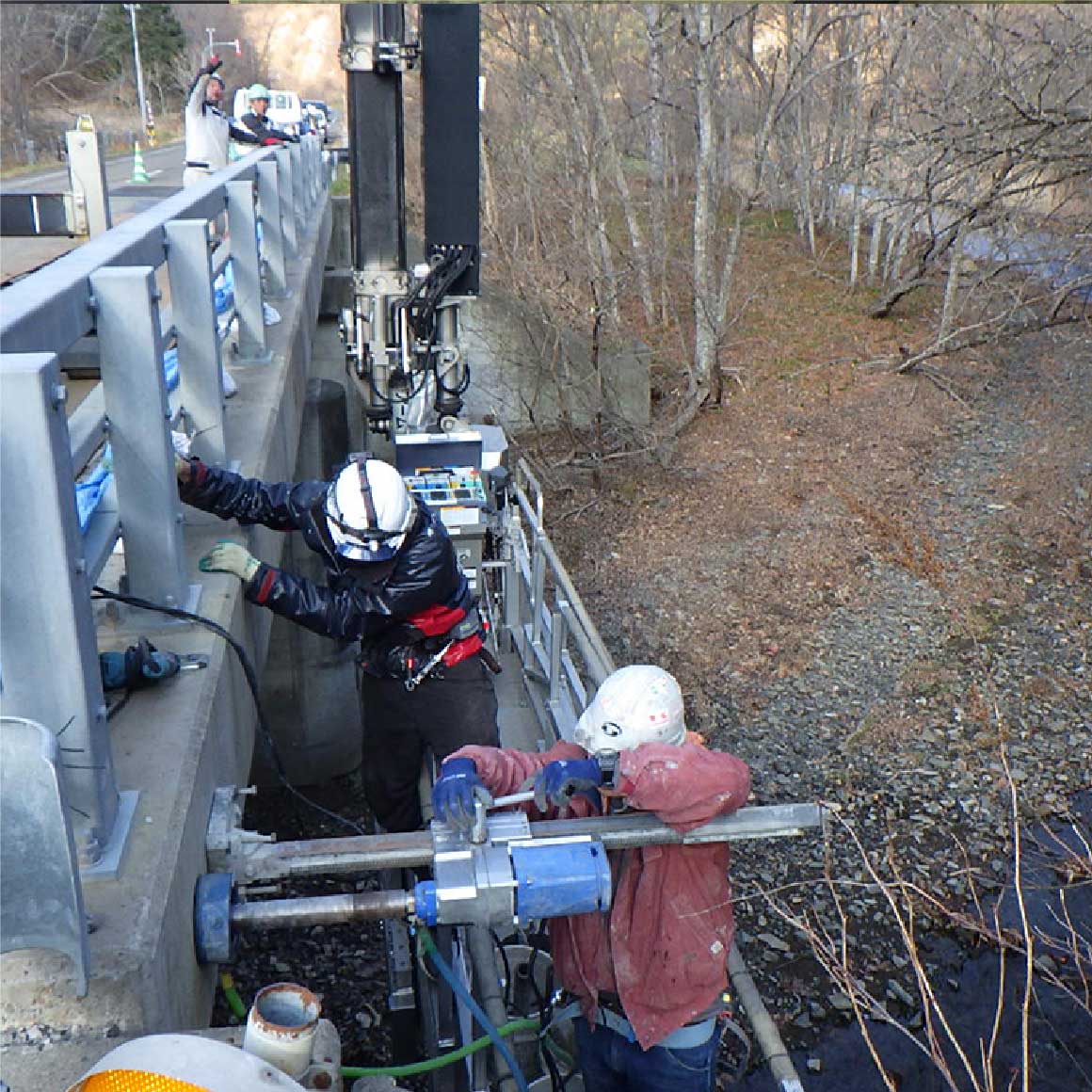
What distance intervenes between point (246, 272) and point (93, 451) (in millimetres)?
3107

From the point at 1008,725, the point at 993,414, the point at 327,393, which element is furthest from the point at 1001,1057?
the point at 993,414

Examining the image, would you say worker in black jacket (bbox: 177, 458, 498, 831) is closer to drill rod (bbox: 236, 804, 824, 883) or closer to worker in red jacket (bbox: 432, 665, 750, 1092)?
worker in red jacket (bbox: 432, 665, 750, 1092)

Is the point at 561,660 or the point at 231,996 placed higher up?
the point at 231,996

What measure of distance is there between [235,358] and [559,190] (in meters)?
13.3

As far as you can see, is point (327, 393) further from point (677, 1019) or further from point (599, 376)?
point (677, 1019)

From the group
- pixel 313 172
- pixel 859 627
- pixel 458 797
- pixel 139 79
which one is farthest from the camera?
pixel 139 79

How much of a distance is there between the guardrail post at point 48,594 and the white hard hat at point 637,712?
153 cm

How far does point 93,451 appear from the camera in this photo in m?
3.06

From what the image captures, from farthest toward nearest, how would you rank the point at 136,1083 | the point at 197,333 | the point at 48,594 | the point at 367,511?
the point at 367,511, the point at 197,333, the point at 48,594, the point at 136,1083

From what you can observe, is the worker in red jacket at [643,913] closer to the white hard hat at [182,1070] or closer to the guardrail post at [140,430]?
the guardrail post at [140,430]

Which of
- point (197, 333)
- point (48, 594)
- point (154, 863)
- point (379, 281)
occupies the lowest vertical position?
point (379, 281)

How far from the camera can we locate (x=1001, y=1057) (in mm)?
8594

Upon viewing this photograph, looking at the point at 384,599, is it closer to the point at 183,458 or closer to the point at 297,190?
the point at 183,458

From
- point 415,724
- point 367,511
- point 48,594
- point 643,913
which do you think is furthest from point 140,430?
point 415,724
